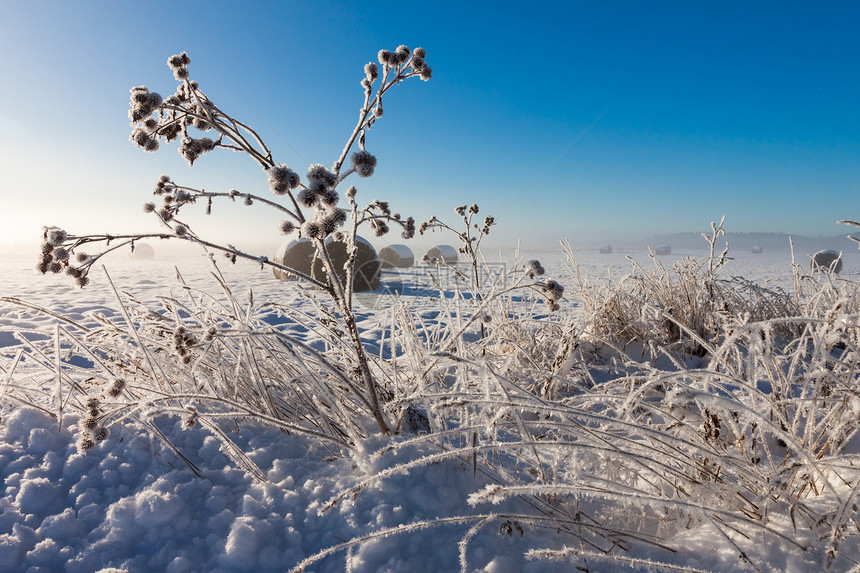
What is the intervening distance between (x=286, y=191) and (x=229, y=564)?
934mm

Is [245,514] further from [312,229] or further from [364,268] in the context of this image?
[364,268]

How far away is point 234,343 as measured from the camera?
182cm

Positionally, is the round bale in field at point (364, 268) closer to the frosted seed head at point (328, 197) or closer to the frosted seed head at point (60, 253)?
the frosted seed head at point (60, 253)

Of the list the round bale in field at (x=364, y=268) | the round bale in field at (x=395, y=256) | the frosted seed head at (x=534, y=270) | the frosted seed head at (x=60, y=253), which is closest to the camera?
the frosted seed head at (x=60, y=253)

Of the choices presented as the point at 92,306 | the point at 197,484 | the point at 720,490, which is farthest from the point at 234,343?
the point at 92,306

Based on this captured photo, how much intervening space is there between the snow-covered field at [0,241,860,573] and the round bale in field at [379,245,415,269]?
11690 millimetres

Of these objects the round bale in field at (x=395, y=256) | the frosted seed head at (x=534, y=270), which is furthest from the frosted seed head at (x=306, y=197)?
the round bale in field at (x=395, y=256)

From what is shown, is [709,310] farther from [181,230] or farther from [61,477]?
[61,477]

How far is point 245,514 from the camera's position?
1.15 metres

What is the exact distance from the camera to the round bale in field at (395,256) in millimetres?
13229

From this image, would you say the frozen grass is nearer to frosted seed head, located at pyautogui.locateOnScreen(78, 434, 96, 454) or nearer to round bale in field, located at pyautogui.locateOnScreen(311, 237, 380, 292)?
frosted seed head, located at pyautogui.locateOnScreen(78, 434, 96, 454)

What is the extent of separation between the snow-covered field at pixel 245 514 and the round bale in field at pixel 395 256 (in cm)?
1169

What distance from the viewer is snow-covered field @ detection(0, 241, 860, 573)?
102 centimetres

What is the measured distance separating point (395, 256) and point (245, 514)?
484 inches
